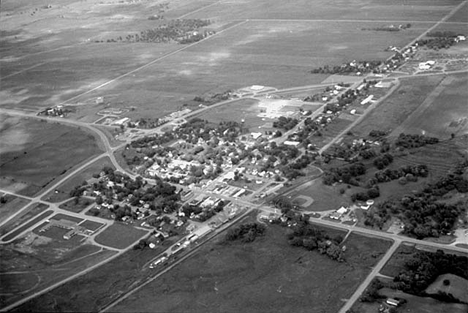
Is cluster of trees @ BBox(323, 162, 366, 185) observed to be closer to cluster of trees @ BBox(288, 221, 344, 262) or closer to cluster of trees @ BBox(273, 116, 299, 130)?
cluster of trees @ BBox(288, 221, 344, 262)

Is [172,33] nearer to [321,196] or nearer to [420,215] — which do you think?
[321,196]

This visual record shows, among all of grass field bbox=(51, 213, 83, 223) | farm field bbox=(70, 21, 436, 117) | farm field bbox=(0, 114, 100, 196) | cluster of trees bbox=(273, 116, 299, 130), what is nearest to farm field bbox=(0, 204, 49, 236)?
grass field bbox=(51, 213, 83, 223)

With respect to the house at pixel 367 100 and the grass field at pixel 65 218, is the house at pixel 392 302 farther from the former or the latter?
the house at pixel 367 100

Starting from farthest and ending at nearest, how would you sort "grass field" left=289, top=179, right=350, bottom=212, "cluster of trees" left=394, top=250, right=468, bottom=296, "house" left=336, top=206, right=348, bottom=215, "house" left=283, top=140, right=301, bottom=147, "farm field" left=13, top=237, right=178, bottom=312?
1. "house" left=283, top=140, right=301, bottom=147
2. "grass field" left=289, top=179, right=350, bottom=212
3. "house" left=336, top=206, right=348, bottom=215
4. "farm field" left=13, top=237, right=178, bottom=312
5. "cluster of trees" left=394, top=250, right=468, bottom=296

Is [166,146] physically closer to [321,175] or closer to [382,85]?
[321,175]

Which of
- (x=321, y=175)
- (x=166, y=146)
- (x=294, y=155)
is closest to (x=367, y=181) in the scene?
(x=321, y=175)

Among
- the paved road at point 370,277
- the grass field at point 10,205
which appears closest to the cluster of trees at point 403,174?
the paved road at point 370,277

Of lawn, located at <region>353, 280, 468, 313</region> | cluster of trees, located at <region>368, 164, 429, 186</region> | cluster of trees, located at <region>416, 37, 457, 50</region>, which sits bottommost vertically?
lawn, located at <region>353, 280, 468, 313</region>

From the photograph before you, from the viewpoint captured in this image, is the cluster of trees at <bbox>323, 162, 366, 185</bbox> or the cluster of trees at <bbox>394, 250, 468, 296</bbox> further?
the cluster of trees at <bbox>323, 162, 366, 185</bbox>
